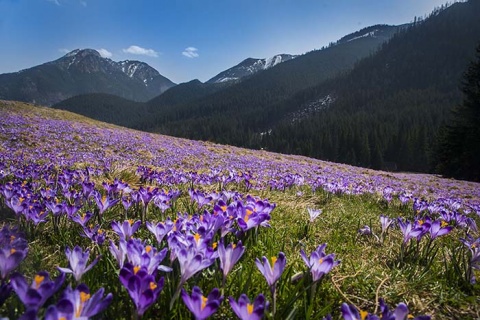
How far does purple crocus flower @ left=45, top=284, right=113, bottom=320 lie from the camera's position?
2.84ft

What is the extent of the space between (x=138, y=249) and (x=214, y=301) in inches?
20.7

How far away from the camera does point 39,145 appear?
12.3 m

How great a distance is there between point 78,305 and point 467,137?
110ft

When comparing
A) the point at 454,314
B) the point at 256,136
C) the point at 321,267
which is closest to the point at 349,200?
the point at 454,314

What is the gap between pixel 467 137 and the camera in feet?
91.0

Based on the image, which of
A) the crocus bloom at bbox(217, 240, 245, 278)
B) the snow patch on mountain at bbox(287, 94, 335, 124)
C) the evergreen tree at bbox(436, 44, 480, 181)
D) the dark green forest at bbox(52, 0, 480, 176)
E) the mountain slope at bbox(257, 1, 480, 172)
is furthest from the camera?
the snow patch on mountain at bbox(287, 94, 335, 124)

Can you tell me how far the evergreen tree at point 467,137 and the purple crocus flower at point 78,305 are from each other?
32881mm

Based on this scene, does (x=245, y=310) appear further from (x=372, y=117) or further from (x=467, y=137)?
(x=372, y=117)

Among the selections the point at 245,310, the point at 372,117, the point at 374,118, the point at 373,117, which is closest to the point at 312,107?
the point at 373,117

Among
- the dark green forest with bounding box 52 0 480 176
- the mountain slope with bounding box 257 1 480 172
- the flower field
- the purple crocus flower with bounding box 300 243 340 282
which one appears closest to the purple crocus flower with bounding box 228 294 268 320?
the flower field

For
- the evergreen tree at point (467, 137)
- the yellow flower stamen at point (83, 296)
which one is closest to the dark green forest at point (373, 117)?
the evergreen tree at point (467, 137)

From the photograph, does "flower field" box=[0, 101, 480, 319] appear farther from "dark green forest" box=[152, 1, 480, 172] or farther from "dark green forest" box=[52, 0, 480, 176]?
"dark green forest" box=[152, 1, 480, 172]

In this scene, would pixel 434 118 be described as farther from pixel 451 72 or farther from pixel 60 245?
pixel 60 245

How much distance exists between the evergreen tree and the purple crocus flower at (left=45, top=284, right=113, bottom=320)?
108 feet
